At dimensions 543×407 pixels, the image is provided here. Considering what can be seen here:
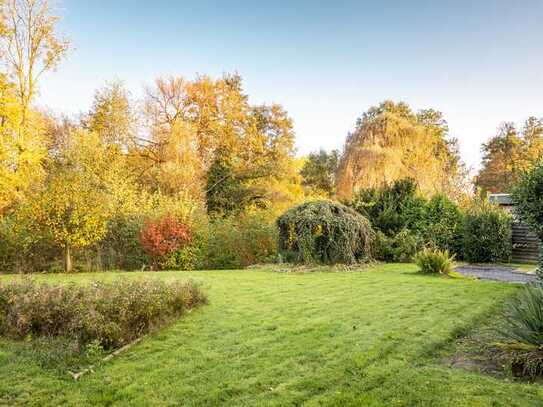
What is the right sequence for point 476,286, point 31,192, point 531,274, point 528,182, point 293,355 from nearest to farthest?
point 293,355
point 528,182
point 476,286
point 531,274
point 31,192

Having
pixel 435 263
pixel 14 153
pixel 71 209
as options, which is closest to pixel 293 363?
pixel 435 263

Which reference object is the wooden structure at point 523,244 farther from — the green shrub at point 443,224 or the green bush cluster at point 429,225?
the green shrub at point 443,224

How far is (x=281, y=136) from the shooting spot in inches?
1072

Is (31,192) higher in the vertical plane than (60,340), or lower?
higher

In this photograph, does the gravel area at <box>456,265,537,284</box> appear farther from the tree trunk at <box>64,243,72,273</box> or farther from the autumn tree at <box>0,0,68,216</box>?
the autumn tree at <box>0,0,68,216</box>

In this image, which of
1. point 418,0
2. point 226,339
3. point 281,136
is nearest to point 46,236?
point 226,339

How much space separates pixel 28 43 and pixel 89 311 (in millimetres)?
17243

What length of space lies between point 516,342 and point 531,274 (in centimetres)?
891

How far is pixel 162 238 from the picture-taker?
13.4 metres

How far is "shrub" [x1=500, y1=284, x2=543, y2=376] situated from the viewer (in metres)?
3.71

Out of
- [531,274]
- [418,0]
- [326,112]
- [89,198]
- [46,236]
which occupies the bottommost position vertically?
[531,274]

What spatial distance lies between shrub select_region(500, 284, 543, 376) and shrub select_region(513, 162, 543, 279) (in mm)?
Answer: 3394

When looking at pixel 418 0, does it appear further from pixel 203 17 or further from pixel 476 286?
pixel 476 286

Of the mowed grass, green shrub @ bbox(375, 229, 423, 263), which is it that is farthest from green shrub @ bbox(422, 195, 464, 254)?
the mowed grass
